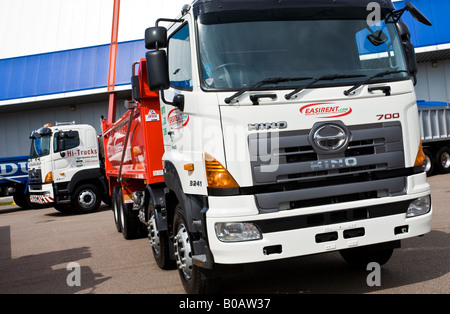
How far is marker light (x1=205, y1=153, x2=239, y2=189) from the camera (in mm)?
4098

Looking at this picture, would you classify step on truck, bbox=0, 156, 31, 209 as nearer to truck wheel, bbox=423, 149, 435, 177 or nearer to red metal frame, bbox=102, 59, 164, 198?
red metal frame, bbox=102, 59, 164, 198

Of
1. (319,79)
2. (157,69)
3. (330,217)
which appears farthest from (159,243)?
(319,79)

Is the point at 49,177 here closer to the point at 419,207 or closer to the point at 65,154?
the point at 65,154

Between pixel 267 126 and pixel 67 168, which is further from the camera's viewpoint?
pixel 67 168

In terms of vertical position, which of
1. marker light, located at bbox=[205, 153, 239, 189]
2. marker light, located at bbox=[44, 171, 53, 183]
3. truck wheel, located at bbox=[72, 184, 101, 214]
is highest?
marker light, located at bbox=[44, 171, 53, 183]

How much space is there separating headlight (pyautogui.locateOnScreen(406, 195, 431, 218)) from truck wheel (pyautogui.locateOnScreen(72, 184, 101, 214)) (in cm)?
1179

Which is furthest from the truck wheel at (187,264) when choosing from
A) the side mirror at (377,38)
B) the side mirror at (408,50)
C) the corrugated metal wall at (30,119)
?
the corrugated metal wall at (30,119)

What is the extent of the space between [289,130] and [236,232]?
97 cm

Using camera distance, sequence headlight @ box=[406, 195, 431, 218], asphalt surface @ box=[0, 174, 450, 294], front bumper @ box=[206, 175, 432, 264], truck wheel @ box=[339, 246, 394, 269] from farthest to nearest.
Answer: truck wheel @ box=[339, 246, 394, 269], asphalt surface @ box=[0, 174, 450, 294], headlight @ box=[406, 195, 431, 218], front bumper @ box=[206, 175, 432, 264]

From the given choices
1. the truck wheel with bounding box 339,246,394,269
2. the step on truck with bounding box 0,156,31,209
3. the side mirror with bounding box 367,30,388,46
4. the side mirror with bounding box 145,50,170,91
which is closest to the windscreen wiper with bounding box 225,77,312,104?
the side mirror with bounding box 145,50,170,91

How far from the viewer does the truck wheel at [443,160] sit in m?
17.4

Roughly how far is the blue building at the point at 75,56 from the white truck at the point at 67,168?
816 cm

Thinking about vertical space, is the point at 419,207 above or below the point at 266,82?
below

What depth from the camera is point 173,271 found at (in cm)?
620
